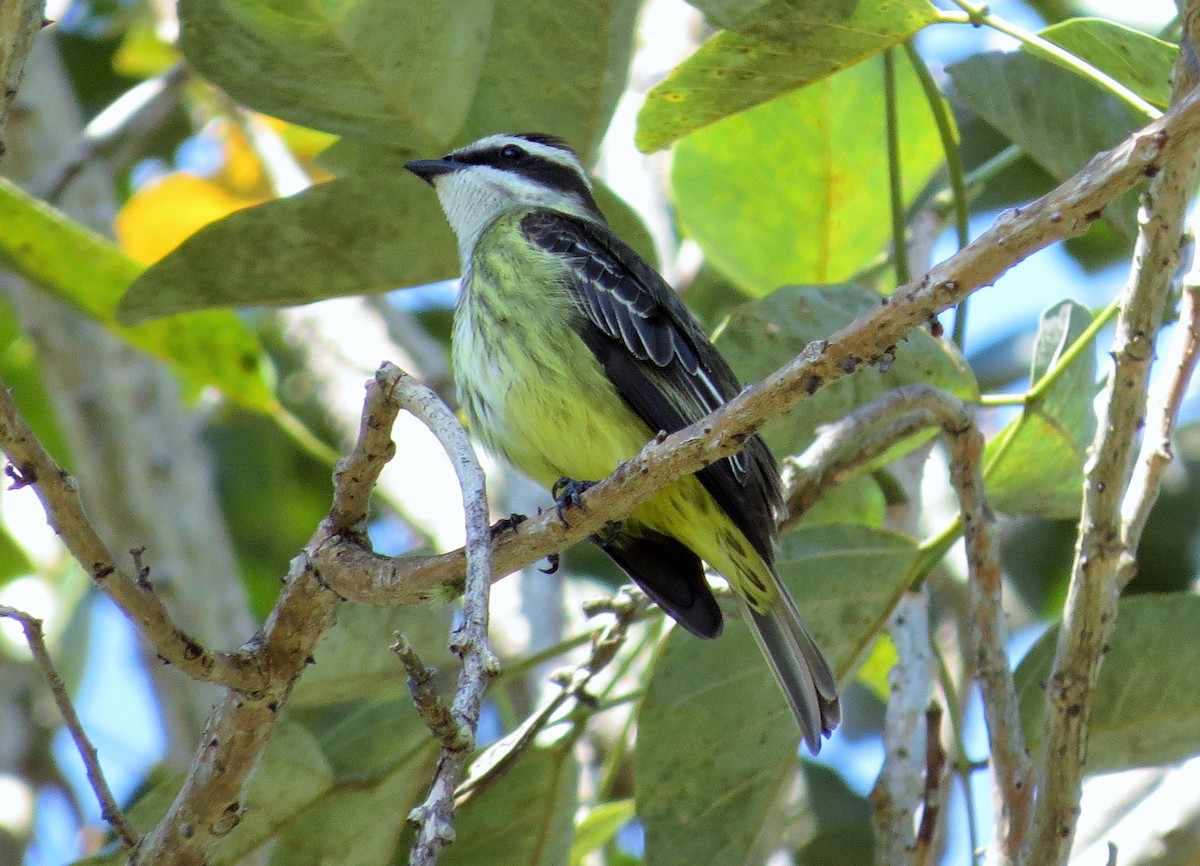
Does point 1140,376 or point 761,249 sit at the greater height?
point 761,249

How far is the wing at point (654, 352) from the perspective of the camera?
372 cm

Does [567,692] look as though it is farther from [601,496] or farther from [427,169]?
[427,169]

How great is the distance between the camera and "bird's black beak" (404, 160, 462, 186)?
13.5 ft

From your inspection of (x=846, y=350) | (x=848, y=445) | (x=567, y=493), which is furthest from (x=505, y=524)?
(x=846, y=350)

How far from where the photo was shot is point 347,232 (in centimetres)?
383

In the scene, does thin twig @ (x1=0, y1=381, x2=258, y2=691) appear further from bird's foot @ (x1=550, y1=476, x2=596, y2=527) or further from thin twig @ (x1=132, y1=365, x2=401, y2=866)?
bird's foot @ (x1=550, y1=476, x2=596, y2=527)

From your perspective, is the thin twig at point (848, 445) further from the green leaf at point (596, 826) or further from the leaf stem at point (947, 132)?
the green leaf at point (596, 826)

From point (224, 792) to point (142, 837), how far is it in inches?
9.8

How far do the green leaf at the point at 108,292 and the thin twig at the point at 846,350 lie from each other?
1.68 m

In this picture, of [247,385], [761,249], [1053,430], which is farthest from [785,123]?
[247,385]

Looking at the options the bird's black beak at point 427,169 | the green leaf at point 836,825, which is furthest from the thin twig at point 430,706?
the green leaf at point 836,825

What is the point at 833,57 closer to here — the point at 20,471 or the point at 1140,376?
the point at 1140,376

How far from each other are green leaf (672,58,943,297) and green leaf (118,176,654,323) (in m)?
0.84

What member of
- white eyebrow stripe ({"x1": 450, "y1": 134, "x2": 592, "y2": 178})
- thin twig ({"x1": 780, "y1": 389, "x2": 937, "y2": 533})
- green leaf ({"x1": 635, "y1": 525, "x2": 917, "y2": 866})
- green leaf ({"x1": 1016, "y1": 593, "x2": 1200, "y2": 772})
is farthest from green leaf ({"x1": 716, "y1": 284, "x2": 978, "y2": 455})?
white eyebrow stripe ({"x1": 450, "y1": 134, "x2": 592, "y2": 178})
